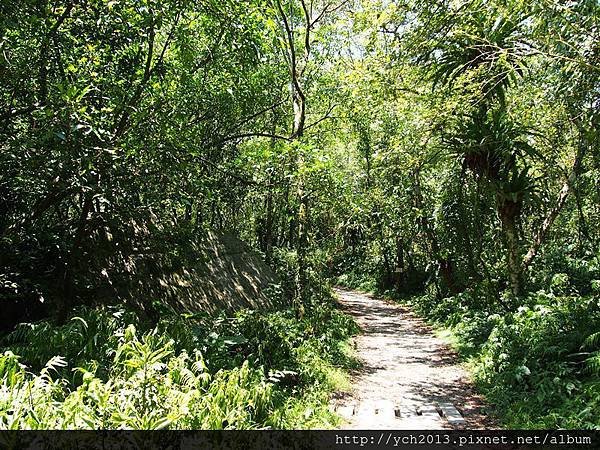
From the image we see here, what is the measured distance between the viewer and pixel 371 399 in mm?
6633

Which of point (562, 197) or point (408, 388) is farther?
point (562, 197)

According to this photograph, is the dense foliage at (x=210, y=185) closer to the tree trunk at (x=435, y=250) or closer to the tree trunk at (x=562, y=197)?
the tree trunk at (x=562, y=197)

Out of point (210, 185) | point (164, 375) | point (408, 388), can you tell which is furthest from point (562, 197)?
point (164, 375)

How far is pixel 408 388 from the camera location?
7.20m

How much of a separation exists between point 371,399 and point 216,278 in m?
4.24

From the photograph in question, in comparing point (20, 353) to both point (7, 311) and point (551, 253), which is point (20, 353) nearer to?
point (7, 311)

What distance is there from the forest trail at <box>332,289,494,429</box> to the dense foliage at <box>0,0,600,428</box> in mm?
494

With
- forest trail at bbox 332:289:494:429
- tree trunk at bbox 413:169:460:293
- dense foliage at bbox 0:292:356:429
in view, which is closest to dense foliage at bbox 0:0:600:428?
dense foliage at bbox 0:292:356:429

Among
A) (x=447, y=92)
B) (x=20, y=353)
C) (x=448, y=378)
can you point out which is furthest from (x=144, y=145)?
(x=448, y=378)

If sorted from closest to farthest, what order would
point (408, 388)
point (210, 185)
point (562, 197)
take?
point (210, 185) → point (408, 388) → point (562, 197)

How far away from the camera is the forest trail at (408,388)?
5.61m

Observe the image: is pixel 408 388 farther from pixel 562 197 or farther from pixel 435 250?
pixel 435 250

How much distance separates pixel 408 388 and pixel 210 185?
449 centimetres

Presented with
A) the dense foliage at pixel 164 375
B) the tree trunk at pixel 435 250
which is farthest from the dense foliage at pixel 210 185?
the tree trunk at pixel 435 250
